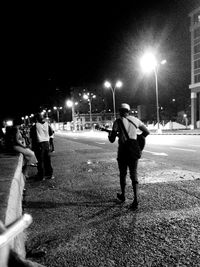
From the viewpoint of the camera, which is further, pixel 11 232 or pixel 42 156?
pixel 42 156

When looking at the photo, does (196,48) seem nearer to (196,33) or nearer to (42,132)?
(196,33)

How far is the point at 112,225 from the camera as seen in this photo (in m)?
4.39

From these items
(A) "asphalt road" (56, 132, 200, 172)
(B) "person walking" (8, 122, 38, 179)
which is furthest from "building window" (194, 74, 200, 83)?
(B) "person walking" (8, 122, 38, 179)

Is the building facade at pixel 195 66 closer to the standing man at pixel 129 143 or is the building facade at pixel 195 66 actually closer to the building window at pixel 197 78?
the building window at pixel 197 78

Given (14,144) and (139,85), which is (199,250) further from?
(139,85)

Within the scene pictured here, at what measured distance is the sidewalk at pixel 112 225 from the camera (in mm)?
3371

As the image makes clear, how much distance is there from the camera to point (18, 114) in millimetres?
8812

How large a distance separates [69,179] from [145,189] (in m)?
2.65

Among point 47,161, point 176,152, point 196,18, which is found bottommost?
point 176,152

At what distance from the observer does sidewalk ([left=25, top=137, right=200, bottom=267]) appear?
3371mm

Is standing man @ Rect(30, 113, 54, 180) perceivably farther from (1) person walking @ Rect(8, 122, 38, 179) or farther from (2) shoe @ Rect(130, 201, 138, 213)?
(2) shoe @ Rect(130, 201, 138, 213)

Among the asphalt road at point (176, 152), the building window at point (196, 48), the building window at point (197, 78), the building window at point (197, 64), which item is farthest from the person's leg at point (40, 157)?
the building window at point (196, 48)

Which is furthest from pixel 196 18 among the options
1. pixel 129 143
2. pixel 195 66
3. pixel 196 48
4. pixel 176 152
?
pixel 129 143

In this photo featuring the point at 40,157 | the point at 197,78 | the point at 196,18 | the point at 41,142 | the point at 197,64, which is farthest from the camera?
the point at 197,78
